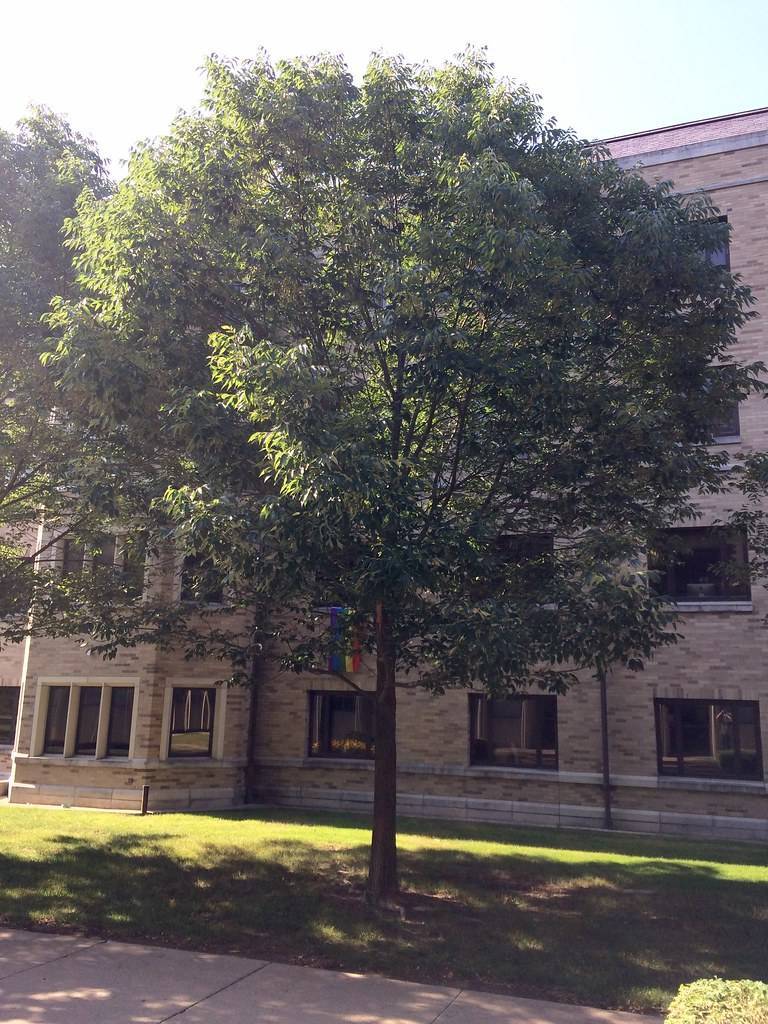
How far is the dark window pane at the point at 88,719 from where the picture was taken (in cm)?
1992

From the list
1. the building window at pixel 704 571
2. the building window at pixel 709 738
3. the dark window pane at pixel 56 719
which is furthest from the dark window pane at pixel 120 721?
the building window at pixel 704 571

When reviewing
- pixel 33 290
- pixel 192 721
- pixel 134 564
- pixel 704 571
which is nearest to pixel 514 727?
pixel 704 571

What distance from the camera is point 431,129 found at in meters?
10.3

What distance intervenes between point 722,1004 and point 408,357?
707cm

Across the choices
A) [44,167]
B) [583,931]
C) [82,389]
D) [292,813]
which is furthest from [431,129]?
[292,813]

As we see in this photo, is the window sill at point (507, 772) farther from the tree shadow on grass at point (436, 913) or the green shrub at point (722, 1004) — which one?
the green shrub at point (722, 1004)

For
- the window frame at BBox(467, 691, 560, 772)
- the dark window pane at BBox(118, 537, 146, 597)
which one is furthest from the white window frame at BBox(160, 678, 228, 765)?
the dark window pane at BBox(118, 537, 146, 597)

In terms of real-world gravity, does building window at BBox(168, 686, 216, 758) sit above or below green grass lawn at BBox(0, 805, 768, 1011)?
above

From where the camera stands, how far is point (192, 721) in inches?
792

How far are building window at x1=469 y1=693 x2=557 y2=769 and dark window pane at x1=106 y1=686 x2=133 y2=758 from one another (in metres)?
7.88

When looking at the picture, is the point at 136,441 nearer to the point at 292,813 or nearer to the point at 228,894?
the point at 228,894

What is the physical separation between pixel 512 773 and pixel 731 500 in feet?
24.4

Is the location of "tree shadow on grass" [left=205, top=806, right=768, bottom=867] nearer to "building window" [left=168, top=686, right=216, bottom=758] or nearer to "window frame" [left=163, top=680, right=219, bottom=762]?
"window frame" [left=163, top=680, right=219, bottom=762]

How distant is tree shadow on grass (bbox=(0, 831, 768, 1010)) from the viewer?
8055 millimetres
